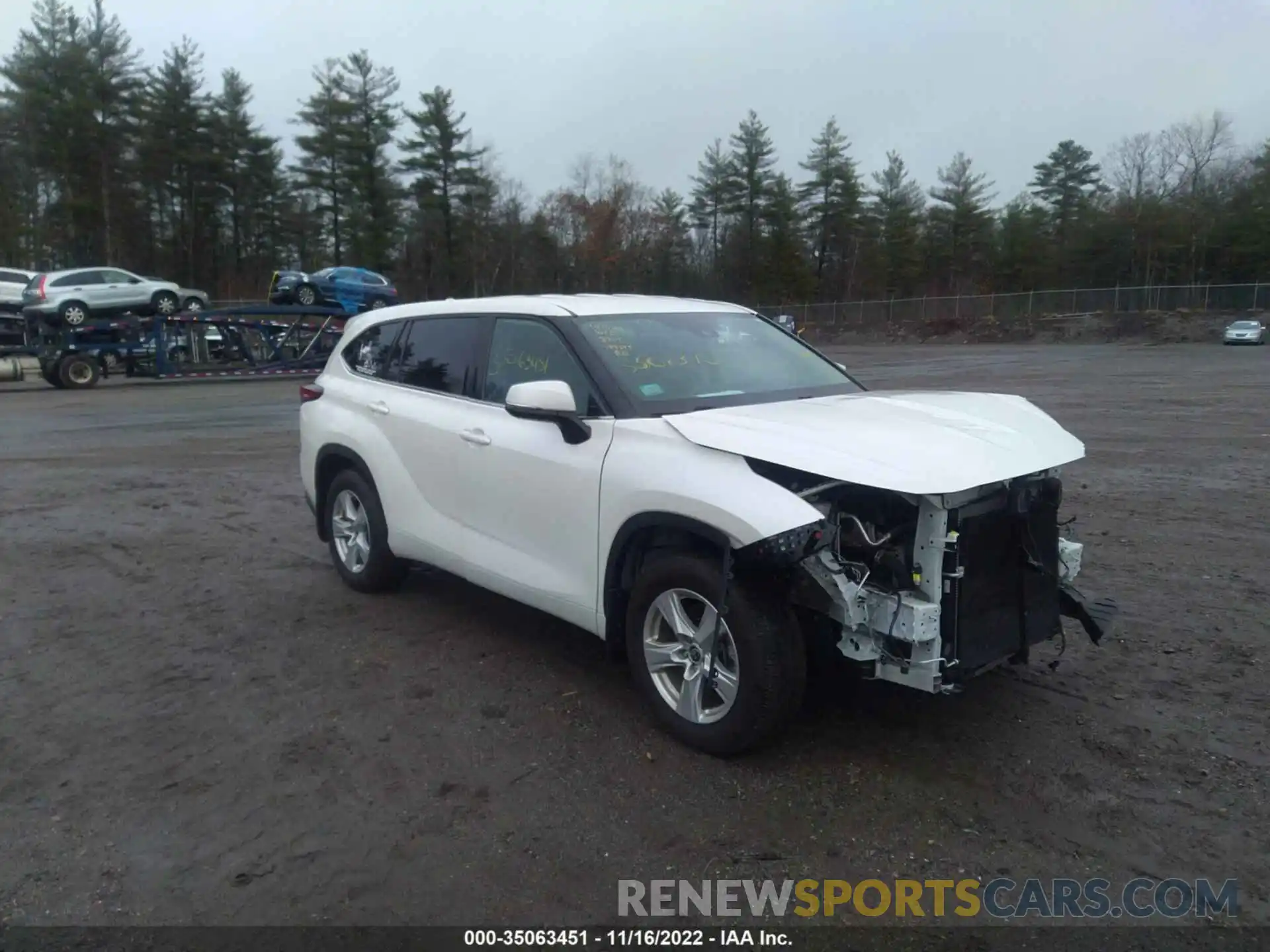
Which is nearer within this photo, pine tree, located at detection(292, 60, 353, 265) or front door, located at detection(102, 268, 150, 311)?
front door, located at detection(102, 268, 150, 311)

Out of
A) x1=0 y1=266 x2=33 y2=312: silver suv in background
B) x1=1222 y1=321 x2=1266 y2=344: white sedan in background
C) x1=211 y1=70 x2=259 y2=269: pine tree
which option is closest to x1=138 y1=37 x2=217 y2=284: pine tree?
x1=211 y1=70 x2=259 y2=269: pine tree

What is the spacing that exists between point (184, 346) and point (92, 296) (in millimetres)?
2713

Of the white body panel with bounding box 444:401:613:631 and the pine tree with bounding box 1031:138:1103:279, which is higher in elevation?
the pine tree with bounding box 1031:138:1103:279

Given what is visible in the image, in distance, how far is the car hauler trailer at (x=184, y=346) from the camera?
2619 centimetres

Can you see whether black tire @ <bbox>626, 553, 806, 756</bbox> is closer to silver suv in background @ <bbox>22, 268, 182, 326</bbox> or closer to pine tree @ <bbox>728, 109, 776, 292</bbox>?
silver suv in background @ <bbox>22, 268, 182, 326</bbox>

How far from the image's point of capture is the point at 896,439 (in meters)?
3.99

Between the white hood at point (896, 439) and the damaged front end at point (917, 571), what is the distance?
0.12m

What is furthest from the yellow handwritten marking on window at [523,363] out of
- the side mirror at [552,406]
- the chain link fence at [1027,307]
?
the chain link fence at [1027,307]

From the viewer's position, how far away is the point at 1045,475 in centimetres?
430

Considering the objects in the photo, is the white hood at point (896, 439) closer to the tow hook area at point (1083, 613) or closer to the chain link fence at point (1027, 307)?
the tow hook area at point (1083, 613)

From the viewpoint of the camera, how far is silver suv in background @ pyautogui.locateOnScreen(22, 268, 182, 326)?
26.2 m

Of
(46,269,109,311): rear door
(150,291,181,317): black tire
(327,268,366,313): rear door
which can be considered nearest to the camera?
(46,269,109,311): rear door

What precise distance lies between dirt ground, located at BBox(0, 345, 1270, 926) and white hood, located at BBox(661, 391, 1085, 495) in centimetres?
121

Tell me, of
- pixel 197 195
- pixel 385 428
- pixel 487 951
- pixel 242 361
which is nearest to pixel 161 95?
pixel 197 195
